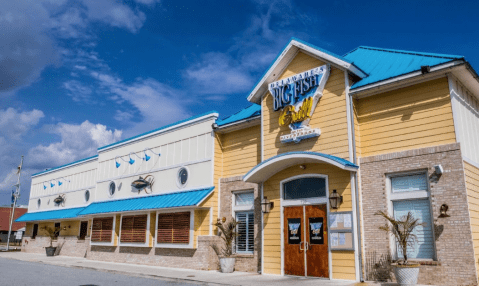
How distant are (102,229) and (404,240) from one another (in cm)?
1827

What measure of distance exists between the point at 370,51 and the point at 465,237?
7918mm

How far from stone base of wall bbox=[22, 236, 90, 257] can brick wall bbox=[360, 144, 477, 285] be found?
1906 centimetres

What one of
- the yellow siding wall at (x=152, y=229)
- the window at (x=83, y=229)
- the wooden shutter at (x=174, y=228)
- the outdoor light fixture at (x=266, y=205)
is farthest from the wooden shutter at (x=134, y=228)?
the outdoor light fixture at (x=266, y=205)

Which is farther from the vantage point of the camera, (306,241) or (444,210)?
(306,241)

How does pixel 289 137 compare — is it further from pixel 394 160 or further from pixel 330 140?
pixel 394 160

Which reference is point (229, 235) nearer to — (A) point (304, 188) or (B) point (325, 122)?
(A) point (304, 188)

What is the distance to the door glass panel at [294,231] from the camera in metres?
14.2

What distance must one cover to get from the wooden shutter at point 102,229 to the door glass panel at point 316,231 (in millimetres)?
13657

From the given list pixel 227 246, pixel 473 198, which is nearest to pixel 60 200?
pixel 227 246

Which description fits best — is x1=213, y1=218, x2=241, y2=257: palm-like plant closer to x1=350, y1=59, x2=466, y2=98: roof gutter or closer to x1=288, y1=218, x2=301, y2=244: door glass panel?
x1=288, y1=218, x2=301, y2=244: door glass panel

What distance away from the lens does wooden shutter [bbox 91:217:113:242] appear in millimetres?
23344

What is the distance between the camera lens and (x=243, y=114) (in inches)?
730

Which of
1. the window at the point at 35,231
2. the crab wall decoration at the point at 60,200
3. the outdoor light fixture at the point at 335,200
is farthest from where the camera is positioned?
the window at the point at 35,231

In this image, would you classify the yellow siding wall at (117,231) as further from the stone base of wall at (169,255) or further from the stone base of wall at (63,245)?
the stone base of wall at (63,245)
